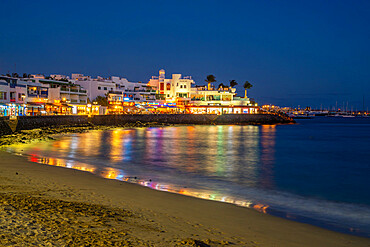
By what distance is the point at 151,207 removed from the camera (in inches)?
386

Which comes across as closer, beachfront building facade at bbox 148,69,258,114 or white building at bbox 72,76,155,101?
white building at bbox 72,76,155,101

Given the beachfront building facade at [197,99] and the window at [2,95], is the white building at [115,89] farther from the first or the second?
the window at [2,95]

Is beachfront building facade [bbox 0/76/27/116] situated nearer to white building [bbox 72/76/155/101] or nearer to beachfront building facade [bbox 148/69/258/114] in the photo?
white building [bbox 72/76/155/101]

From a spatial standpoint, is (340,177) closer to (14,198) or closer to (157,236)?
(157,236)

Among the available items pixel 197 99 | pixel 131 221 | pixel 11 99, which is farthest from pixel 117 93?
pixel 131 221

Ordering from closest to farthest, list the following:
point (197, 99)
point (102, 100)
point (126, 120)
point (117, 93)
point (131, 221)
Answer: point (131, 221) < point (126, 120) < point (102, 100) < point (117, 93) < point (197, 99)

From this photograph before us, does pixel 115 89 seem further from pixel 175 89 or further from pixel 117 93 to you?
pixel 175 89

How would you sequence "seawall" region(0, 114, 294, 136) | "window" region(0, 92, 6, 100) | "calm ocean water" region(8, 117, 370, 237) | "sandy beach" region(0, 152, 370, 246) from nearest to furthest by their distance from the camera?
1. "sandy beach" region(0, 152, 370, 246)
2. "calm ocean water" region(8, 117, 370, 237)
3. "seawall" region(0, 114, 294, 136)
4. "window" region(0, 92, 6, 100)

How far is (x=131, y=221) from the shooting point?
306 inches

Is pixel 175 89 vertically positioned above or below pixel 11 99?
above

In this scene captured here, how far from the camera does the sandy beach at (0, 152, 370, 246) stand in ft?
20.9

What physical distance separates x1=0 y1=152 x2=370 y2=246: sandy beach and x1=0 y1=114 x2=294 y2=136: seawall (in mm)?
32014

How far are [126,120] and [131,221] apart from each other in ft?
264

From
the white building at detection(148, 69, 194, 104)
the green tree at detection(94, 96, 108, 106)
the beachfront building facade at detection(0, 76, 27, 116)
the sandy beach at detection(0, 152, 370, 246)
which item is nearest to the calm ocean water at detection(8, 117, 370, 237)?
the sandy beach at detection(0, 152, 370, 246)
